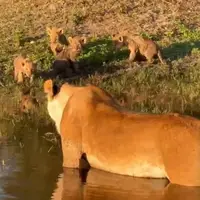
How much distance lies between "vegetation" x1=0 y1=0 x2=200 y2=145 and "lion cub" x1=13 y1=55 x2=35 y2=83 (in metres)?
0.21

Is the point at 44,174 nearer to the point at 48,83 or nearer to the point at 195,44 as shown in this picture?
the point at 48,83

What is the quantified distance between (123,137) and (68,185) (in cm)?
86

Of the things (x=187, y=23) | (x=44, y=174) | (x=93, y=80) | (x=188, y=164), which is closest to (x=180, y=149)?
(x=188, y=164)

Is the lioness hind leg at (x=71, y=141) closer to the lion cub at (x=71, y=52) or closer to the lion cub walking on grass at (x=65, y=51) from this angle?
the lion cub walking on grass at (x=65, y=51)

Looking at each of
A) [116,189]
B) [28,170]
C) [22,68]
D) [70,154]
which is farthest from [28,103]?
[116,189]

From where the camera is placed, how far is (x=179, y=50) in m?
19.3

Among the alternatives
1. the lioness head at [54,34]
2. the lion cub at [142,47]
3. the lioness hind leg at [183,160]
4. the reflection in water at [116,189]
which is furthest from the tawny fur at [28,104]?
the lioness hind leg at [183,160]

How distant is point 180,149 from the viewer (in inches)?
328

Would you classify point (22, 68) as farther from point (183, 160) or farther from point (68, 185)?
point (183, 160)

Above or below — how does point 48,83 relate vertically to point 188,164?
above

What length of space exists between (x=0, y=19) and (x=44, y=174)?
1342 centimetres

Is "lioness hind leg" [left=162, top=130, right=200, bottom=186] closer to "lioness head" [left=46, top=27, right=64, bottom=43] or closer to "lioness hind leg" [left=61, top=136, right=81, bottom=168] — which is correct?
"lioness hind leg" [left=61, top=136, right=81, bottom=168]

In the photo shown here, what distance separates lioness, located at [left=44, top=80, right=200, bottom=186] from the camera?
329 inches

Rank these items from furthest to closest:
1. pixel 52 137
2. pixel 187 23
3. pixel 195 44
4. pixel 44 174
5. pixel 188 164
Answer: pixel 187 23, pixel 195 44, pixel 52 137, pixel 44 174, pixel 188 164
